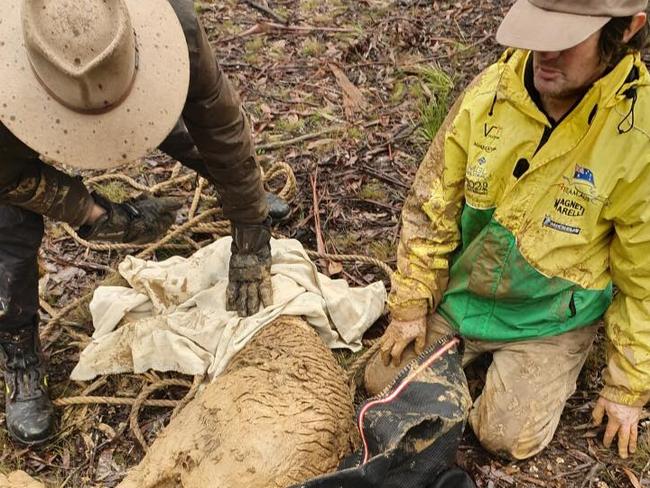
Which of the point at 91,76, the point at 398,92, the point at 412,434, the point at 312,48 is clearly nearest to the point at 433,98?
the point at 398,92

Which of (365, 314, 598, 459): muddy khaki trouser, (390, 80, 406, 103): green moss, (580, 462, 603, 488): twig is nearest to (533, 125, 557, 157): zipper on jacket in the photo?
(365, 314, 598, 459): muddy khaki trouser

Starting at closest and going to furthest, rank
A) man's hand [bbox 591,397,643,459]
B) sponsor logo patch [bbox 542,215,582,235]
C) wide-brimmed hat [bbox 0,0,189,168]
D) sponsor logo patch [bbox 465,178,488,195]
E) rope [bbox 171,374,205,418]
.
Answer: wide-brimmed hat [bbox 0,0,189,168] < sponsor logo patch [bbox 542,215,582,235] < sponsor logo patch [bbox 465,178,488,195] < man's hand [bbox 591,397,643,459] < rope [bbox 171,374,205,418]

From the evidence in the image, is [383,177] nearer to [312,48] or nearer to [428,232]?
[428,232]

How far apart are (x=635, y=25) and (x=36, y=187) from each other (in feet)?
7.95

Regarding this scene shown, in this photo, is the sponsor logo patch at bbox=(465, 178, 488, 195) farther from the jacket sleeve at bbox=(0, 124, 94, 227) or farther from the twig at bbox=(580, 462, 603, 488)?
the jacket sleeve at bbox=(0, 124, 94, 227)

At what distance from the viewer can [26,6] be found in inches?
89.7

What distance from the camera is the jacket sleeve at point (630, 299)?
2.71 m

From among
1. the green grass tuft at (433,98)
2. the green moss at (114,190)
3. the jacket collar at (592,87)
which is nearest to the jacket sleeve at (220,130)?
the jacket collar at (592,87)

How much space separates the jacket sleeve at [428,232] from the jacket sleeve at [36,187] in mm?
1483

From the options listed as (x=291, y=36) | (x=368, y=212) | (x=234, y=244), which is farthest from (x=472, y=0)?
(x=234, y=244)

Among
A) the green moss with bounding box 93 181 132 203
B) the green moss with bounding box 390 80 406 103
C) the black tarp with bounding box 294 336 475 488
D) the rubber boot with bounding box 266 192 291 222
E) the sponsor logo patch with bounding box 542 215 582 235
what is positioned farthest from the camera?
the green moss with bounding box 390 80 406 103

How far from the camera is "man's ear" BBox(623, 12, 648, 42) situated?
246 centimetres

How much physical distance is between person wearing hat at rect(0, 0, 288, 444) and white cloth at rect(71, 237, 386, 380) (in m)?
0.15

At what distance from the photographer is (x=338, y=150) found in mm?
5016
